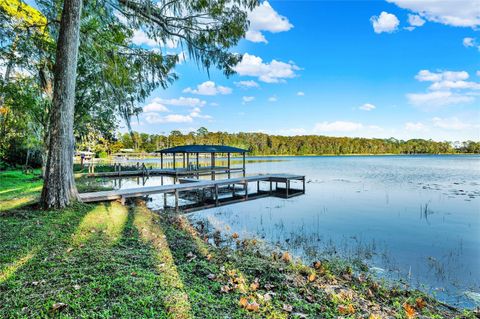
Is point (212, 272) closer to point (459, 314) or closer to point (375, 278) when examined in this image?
point (375, 278)

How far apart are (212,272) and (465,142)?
440 feet

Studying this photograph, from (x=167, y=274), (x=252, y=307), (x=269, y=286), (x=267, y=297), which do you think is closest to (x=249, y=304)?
(x=252, y=307)

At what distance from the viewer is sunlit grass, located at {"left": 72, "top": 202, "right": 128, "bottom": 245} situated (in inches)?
198

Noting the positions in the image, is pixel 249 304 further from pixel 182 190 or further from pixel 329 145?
pixel 329 145

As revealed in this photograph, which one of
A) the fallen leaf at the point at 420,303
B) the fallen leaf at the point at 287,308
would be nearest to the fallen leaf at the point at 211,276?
the fallen leaf at the point at 287,308

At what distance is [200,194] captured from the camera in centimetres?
1588

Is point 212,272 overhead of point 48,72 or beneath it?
beneath

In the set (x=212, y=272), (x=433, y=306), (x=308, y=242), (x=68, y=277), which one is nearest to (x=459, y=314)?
(x=433, y=306)

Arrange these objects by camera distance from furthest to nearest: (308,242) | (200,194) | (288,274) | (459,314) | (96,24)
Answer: (200,194) → (96,24) → (308,242) → (288,274) → (459,314)

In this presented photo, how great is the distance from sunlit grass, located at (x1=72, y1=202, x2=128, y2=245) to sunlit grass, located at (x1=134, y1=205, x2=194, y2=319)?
464mm

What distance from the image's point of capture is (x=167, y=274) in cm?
358

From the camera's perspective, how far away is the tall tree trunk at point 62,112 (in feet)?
21.7

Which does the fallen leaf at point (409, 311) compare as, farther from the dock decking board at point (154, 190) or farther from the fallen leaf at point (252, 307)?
the dock decking board at point (154, 190)

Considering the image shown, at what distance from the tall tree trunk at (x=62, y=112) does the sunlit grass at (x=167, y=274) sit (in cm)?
214
